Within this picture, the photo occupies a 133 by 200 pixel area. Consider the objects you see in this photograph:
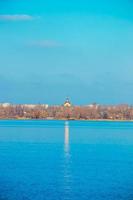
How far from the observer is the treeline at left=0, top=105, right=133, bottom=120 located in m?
167

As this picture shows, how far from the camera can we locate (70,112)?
170 m

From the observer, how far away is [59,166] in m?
31.9

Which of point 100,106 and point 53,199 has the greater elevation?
point 100,106

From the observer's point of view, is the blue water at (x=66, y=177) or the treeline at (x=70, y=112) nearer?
the blue water at (x=66, y=177)

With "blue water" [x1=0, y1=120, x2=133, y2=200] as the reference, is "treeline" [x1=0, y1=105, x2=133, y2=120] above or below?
above

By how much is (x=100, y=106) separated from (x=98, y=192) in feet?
497

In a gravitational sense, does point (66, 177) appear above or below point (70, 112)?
below

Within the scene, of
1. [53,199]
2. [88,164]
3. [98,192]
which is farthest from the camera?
[88,164]

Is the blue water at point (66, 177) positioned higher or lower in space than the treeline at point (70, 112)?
lower

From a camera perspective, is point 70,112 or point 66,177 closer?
point 66,177

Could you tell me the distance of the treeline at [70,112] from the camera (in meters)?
167

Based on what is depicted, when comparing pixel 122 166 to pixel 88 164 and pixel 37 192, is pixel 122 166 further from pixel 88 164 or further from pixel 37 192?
pixel 37 192

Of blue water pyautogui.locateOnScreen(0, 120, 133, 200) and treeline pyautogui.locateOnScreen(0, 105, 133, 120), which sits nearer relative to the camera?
blue water pyautogui.locateOnScreen(0, 120, 133, 200)

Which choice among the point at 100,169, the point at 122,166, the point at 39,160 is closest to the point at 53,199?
the point at 100,169
